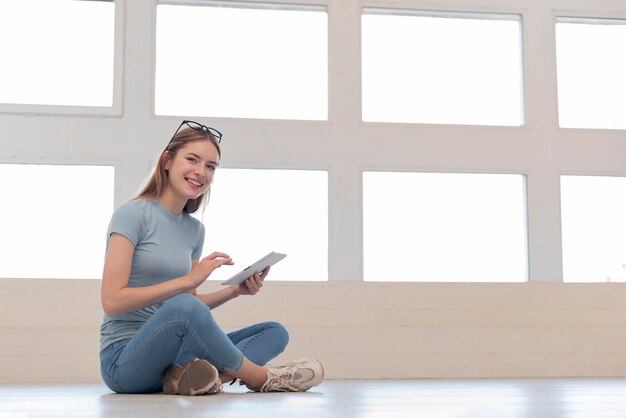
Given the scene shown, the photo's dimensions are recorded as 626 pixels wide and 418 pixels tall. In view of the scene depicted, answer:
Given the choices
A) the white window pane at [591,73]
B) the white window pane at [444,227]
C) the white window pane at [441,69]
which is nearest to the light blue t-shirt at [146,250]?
the white window pane at [444,227]


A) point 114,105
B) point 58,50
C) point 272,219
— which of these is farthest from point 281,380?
point 58,50

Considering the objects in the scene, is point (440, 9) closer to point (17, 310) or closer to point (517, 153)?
point (517, 153)

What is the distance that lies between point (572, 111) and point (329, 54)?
1.04 metres

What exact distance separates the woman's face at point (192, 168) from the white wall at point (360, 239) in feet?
3.51

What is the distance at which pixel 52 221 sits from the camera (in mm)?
3342

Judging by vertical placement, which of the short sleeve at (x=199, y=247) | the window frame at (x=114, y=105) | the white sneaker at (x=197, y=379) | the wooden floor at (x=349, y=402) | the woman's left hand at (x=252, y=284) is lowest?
the wooden floor at (x=349, y=402)

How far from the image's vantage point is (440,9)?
11.9 feet

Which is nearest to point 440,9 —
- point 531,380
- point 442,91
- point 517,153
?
point 442,91

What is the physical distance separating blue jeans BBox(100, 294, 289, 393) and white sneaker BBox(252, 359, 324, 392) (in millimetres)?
107

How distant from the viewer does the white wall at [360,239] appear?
3256 mm

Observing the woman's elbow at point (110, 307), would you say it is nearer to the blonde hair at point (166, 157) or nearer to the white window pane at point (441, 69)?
the blonde hair at point (166, 157)

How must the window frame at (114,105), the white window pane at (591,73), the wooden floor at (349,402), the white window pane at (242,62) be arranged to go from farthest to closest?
the white window pane at (591,73)
the white window pane at (242,62)
the window frame at (114,105)
the wooden floor at (349,402)

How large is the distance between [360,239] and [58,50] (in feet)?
4.50

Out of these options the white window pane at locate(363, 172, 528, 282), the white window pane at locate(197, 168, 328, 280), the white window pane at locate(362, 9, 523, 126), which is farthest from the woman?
the white window pane at locate(362, 9, 523, 126)
